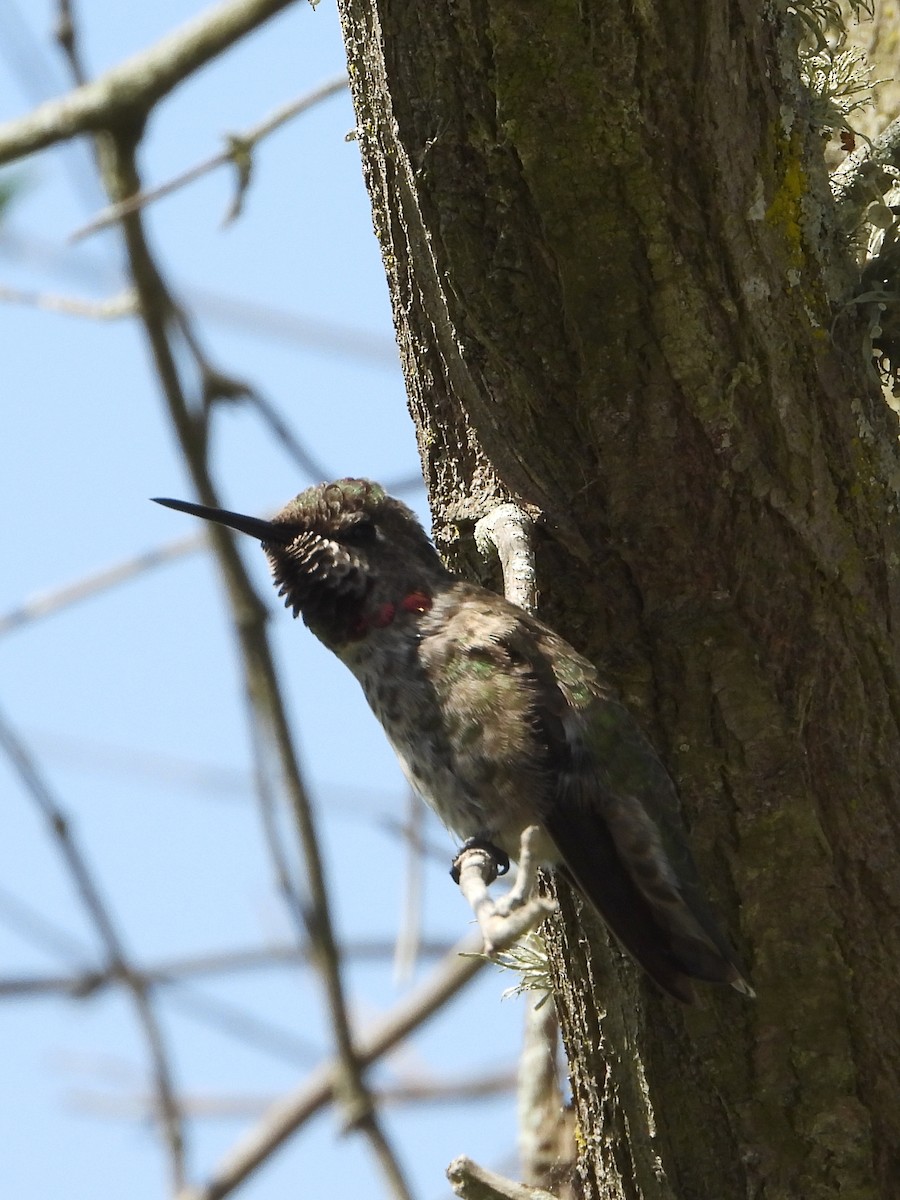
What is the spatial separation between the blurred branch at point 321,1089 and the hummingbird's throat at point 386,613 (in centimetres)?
118

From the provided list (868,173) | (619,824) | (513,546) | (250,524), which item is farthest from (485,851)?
(868,173)

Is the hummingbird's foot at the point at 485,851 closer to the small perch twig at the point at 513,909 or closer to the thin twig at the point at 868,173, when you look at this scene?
the small perch twig at the point at 513,909

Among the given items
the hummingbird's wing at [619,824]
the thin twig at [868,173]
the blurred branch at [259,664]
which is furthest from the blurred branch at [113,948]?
the thin twig at [868,173]

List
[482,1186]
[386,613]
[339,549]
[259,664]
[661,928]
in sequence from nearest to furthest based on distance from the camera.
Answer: [661,928], [482,1186], [386,613], [339,549], [259,664]

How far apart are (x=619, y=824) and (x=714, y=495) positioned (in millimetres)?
610

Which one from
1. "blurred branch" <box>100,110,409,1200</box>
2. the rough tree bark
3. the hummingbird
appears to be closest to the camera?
the rough tree bark

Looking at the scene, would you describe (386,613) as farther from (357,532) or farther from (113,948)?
(113,948)

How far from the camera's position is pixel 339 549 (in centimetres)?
305

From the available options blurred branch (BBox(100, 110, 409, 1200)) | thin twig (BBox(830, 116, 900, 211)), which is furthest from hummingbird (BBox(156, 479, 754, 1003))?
thin twig (BBox(830, 116, 900, 211))

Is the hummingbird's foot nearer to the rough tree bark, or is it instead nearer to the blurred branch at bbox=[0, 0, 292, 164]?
the rough tree bark

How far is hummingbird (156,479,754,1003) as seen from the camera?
7.96 feet

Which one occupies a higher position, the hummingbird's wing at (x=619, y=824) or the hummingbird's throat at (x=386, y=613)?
the hummingbird's throat at (x=386, y=613)

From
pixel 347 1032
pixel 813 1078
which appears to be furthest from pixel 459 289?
pixel 347 1032

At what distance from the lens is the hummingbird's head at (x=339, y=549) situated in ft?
9.87
